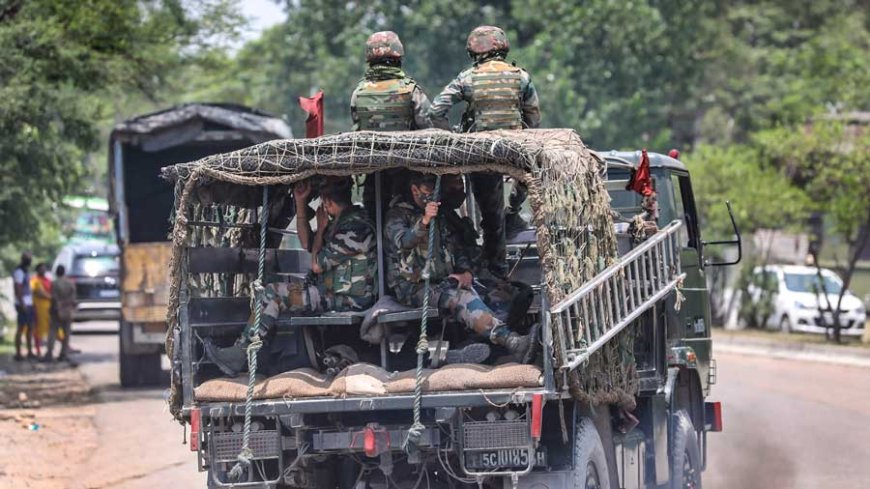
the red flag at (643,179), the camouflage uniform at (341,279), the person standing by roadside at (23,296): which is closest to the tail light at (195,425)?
the camouflage uniform at (341,279)

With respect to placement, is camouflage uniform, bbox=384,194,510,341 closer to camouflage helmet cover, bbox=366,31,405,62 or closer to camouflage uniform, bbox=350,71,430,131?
camouflage uniform, bbox=350,71,430,131

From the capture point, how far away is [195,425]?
824cm

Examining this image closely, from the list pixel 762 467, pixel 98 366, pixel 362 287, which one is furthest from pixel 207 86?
pixel 362 287

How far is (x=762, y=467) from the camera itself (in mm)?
13273

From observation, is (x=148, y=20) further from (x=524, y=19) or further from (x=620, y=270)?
(x=524, y=19)

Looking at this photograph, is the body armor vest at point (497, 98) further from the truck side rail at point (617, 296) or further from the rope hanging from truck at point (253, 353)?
the rope hanging from truck at point (253, 353)

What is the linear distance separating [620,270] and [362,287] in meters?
1.48

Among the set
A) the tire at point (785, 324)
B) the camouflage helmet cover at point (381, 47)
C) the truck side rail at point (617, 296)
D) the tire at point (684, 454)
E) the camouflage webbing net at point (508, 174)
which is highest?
the camouflage helmet cover at point (381, 47)

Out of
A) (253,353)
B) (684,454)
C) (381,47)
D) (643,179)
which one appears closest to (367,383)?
(253,353)

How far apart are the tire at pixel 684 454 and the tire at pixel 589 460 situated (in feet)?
6.00

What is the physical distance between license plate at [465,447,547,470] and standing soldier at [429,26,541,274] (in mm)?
1799

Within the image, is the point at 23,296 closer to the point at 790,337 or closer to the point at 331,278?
the point at 790,337

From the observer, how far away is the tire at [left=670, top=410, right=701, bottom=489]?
34.4ft

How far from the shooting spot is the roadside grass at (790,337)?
27.0 m
